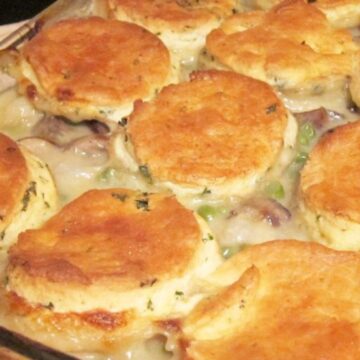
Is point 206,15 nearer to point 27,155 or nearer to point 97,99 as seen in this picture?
point 97,99

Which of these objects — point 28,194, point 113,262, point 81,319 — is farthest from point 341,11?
point 81,319

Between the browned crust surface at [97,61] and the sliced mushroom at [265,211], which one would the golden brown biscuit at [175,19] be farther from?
the sliced mushroom at [265,211]

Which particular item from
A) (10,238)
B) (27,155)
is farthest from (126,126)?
(10,238)

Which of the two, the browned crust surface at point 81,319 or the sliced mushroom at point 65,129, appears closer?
the browned crust surface at point 81,319

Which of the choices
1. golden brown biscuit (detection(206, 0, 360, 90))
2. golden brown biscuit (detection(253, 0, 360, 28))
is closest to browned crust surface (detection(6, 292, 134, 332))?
golden brown biscuit (detection(206, 0, 360, 90))

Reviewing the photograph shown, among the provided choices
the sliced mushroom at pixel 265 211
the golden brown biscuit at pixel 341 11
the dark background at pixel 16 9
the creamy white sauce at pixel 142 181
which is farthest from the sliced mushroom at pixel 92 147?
the dark background at pixel 16 9

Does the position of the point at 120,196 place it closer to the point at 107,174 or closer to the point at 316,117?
the point at 107,174
